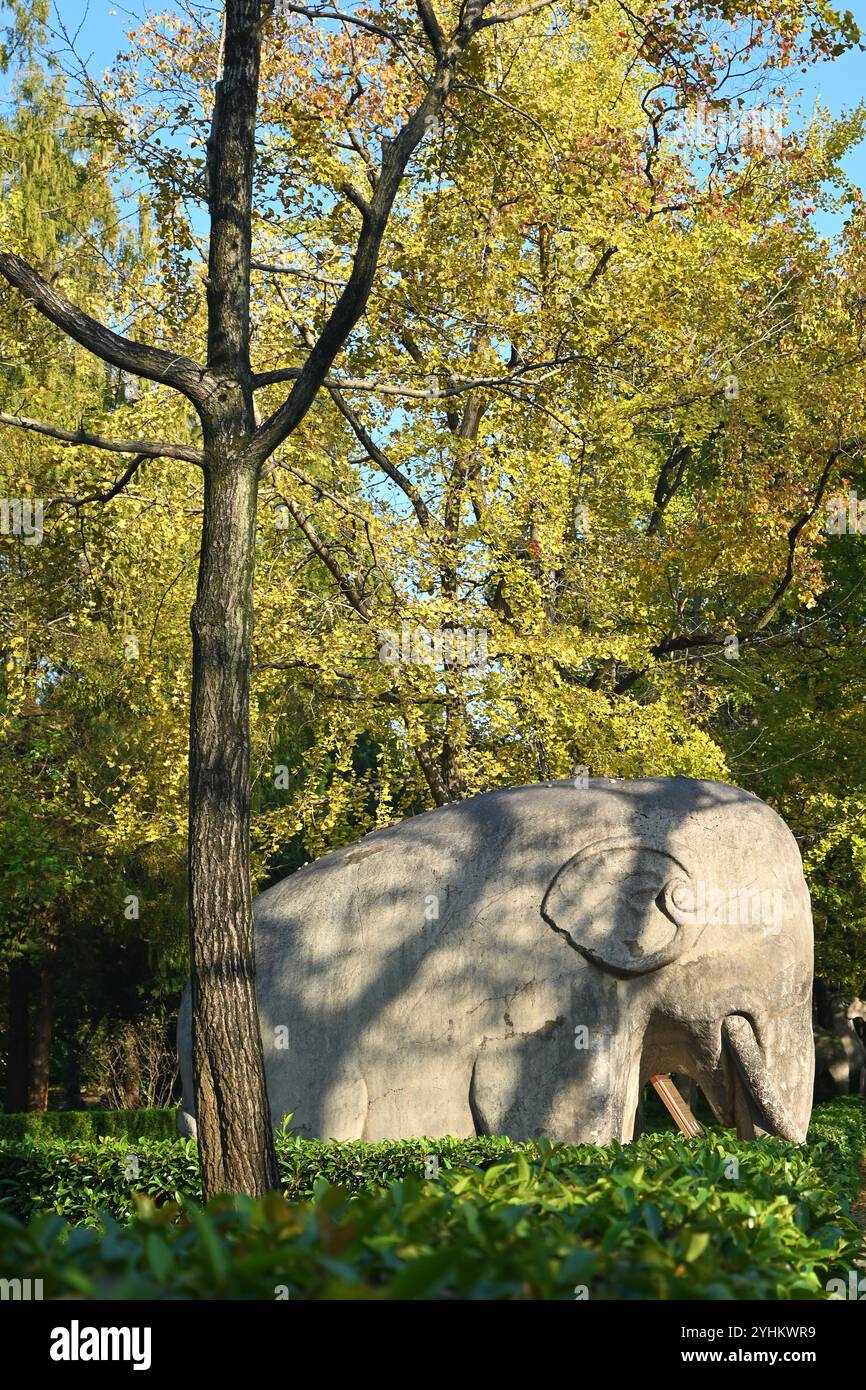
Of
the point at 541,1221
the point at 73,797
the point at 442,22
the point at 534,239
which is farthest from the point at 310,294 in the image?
the point at 541,1221

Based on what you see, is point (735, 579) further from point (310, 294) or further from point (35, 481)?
point (35, 481)

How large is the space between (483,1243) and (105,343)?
5.16 m

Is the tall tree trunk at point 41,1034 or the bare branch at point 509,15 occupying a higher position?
the bare branch at point 509,15

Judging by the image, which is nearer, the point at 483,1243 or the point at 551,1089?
the point at 483,1243

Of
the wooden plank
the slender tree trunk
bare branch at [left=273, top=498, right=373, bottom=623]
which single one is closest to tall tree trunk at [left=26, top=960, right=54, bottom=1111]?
the slender tree trunk

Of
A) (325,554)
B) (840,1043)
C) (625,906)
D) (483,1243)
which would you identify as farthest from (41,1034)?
(483,1243)

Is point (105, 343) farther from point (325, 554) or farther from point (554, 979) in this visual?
point (325, 554)

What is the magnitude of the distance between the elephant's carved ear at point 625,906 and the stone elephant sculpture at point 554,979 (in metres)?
0.01

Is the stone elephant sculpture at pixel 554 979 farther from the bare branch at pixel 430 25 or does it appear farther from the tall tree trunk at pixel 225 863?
the bare branch at pixel 430 25

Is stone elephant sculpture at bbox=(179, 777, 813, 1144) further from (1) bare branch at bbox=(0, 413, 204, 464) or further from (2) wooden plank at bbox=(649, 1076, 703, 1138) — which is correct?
(2) wooden plank at bbox=(649, 1076, 703, 1138)

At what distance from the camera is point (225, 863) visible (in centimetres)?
622

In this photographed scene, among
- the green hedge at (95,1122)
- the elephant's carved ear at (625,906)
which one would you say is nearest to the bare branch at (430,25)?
the elephant's carved ear at (625,906)

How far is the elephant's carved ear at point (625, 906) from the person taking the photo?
8.06 metres

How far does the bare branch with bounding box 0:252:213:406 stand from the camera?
6867 mm
